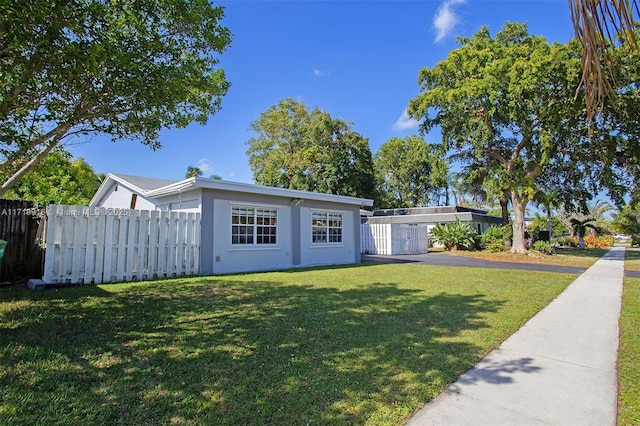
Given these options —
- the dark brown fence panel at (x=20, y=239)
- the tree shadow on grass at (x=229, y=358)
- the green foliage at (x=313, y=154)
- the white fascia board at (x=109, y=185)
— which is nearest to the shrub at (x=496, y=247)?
the green foliage at (x=313, y=154)

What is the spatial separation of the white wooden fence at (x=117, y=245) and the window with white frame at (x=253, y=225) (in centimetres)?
142

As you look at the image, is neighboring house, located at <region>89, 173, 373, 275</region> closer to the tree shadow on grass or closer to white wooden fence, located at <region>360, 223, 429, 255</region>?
the tree shadow on grass

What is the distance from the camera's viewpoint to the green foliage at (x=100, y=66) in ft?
14.8

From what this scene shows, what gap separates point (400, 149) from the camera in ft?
141

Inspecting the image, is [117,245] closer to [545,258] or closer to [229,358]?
[229,358]

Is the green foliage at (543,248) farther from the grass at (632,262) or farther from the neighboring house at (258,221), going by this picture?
the neighboring house at (258,221)

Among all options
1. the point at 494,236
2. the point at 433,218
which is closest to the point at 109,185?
the point at 433,218

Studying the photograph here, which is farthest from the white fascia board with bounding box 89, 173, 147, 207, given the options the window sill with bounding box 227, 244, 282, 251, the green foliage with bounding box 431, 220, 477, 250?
the green foliage with bounding box 431, 220, 477, 250

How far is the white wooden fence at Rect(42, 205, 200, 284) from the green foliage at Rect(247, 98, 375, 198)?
2075cm

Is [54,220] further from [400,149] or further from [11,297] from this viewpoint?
[400,149]

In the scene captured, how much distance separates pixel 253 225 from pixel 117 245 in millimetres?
4448

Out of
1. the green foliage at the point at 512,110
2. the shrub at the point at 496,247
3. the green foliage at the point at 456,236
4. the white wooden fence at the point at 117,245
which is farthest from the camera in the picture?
the green foliage at the point at 456,236

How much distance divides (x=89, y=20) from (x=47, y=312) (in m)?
4.73

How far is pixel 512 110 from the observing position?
17984 millimetres
